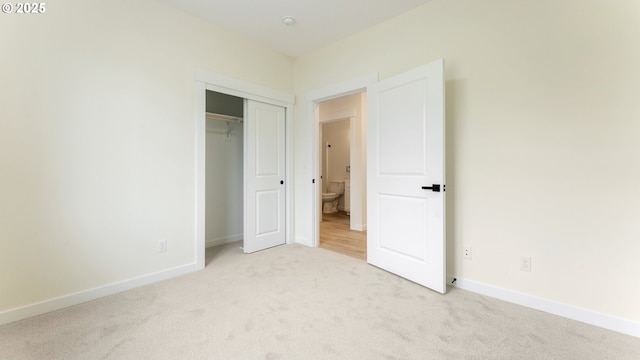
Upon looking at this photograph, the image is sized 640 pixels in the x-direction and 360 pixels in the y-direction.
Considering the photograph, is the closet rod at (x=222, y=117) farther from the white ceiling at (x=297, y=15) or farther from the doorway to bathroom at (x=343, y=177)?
the doorway to bathroom at (x=343, y=177)

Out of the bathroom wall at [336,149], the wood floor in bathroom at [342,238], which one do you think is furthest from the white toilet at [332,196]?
the wood floor in bathroom at [342,238]

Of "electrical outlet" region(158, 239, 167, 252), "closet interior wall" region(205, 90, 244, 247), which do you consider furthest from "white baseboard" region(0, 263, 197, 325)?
"closet interior wall" region(205, 90, 244, 247)

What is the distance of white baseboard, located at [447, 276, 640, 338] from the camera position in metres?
1.67

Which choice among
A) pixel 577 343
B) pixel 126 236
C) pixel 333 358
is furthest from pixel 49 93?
pixel 577 343

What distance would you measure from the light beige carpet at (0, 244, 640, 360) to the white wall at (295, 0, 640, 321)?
1.14 feet

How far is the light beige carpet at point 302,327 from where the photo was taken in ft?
4.87

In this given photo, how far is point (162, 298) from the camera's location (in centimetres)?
212

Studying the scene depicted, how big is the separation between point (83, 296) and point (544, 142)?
3.71m

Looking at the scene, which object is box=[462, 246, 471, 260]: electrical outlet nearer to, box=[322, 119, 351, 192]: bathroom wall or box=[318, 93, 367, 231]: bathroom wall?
box=[318, 93, 367, 231]: bathroom wall

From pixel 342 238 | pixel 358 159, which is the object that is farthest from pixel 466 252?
pixel 358 159

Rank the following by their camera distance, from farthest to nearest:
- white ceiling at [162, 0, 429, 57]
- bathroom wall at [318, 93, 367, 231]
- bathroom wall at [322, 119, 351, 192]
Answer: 1. bathroom wall at [322, 119, 351, 192]
2. bathroom wall at [318, 93, 367, 231]
3. white ceiling at [162, 0, 429, 57]

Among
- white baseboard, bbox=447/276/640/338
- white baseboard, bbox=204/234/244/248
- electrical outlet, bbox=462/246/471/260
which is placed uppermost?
electrical outlet, bbox=462/246/471/260

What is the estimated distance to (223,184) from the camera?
3811 millimetres

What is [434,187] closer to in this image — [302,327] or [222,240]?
[302,327]
